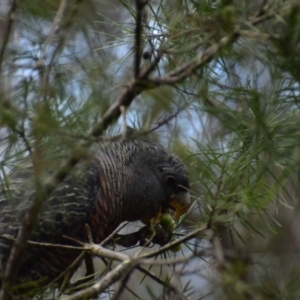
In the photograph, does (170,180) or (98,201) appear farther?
(170,180)

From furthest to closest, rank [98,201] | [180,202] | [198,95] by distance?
[180,202] → [98,201] → [198,95]

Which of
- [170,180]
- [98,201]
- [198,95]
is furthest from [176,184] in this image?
[198,95]

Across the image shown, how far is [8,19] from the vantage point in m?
2.04

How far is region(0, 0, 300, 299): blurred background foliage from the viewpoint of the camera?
1851 mm

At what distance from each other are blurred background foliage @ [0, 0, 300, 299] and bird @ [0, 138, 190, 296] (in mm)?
496

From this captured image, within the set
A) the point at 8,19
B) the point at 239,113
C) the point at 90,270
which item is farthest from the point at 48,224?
the point at 8,19

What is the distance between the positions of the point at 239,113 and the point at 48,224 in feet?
3.63

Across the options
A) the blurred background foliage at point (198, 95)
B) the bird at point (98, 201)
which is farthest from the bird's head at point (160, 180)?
the blurred background foliage at point (198, 95)

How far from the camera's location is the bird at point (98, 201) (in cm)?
306

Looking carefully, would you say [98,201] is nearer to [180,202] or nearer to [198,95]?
[180,202]

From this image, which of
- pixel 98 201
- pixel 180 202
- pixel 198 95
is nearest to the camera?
pixel 198 95

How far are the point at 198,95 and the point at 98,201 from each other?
133 cm

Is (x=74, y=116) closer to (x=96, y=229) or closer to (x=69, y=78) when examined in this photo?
(x=69, y=78)

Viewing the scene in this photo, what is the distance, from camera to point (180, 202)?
11.8ft
